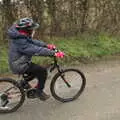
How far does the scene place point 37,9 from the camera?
1086 cm

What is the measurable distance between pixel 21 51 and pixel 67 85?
1236 mm

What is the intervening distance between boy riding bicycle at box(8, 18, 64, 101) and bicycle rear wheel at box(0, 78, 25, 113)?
0.18 m

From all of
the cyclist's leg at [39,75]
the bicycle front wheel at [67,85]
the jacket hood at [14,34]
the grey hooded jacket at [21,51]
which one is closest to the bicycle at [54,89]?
the bicycle front wheel at [67,85]

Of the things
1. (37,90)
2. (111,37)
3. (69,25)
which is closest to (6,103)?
(37,90)

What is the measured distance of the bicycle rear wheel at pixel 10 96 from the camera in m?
7.02

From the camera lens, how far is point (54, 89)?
751 centimetres

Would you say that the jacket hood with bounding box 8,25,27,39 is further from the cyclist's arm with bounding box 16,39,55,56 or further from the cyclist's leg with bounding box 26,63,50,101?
the cyclist's leg with bounding box 26,63,50,101

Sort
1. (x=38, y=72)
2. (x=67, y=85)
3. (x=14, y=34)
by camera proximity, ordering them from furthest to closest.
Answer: (x=67, y=85)
(x=38, y=72)
(x=14, y=34)

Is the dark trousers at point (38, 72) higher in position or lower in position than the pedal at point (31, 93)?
higher

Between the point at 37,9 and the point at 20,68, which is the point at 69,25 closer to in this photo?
the point at 37,9

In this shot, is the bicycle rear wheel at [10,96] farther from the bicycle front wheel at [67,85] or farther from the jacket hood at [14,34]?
the jacket hood at [14,34]

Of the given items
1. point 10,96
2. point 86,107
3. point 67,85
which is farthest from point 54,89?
point 10,96

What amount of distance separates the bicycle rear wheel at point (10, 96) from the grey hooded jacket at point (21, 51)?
28 centimetres

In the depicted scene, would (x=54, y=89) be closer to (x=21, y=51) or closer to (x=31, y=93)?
(x=31, y=93)
